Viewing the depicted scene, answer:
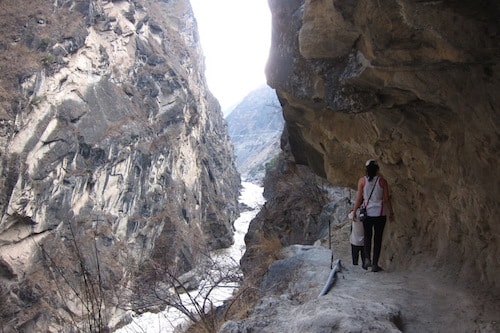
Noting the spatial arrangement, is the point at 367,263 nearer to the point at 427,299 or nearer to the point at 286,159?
the point at 427,299

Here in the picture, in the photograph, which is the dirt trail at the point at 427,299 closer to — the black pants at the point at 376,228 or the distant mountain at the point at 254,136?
the black pants at the point at 376,228

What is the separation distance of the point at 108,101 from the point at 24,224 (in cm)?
1162

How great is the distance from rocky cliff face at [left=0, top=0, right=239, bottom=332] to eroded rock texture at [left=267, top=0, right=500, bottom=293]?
13.7 m

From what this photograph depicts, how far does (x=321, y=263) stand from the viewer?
684cm

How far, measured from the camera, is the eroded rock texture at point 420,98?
362 centimetres

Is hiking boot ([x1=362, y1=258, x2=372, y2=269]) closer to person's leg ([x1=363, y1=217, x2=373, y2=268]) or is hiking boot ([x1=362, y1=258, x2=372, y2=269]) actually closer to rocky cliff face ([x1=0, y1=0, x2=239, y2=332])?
person's leg ([x1=363, y1=217, x2=373, y2=268])

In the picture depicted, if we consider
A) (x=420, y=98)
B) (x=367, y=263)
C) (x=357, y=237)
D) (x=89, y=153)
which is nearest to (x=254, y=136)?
(x=89, y=153)

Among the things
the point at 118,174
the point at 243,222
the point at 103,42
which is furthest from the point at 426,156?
the point at 243,222

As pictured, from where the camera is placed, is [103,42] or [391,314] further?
[103,42]

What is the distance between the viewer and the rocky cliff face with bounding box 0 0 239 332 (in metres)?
24.4

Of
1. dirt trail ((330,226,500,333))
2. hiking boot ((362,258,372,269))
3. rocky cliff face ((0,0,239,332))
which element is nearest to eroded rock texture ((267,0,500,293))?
dirt trail ((330,226,500,333))

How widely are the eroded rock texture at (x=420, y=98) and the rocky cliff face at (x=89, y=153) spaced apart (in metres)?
13.7

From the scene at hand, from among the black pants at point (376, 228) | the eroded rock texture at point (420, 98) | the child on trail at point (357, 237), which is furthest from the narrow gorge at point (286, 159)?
the child on trail at point (357, 237)

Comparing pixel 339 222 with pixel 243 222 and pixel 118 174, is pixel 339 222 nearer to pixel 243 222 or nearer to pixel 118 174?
pixel 118 174
